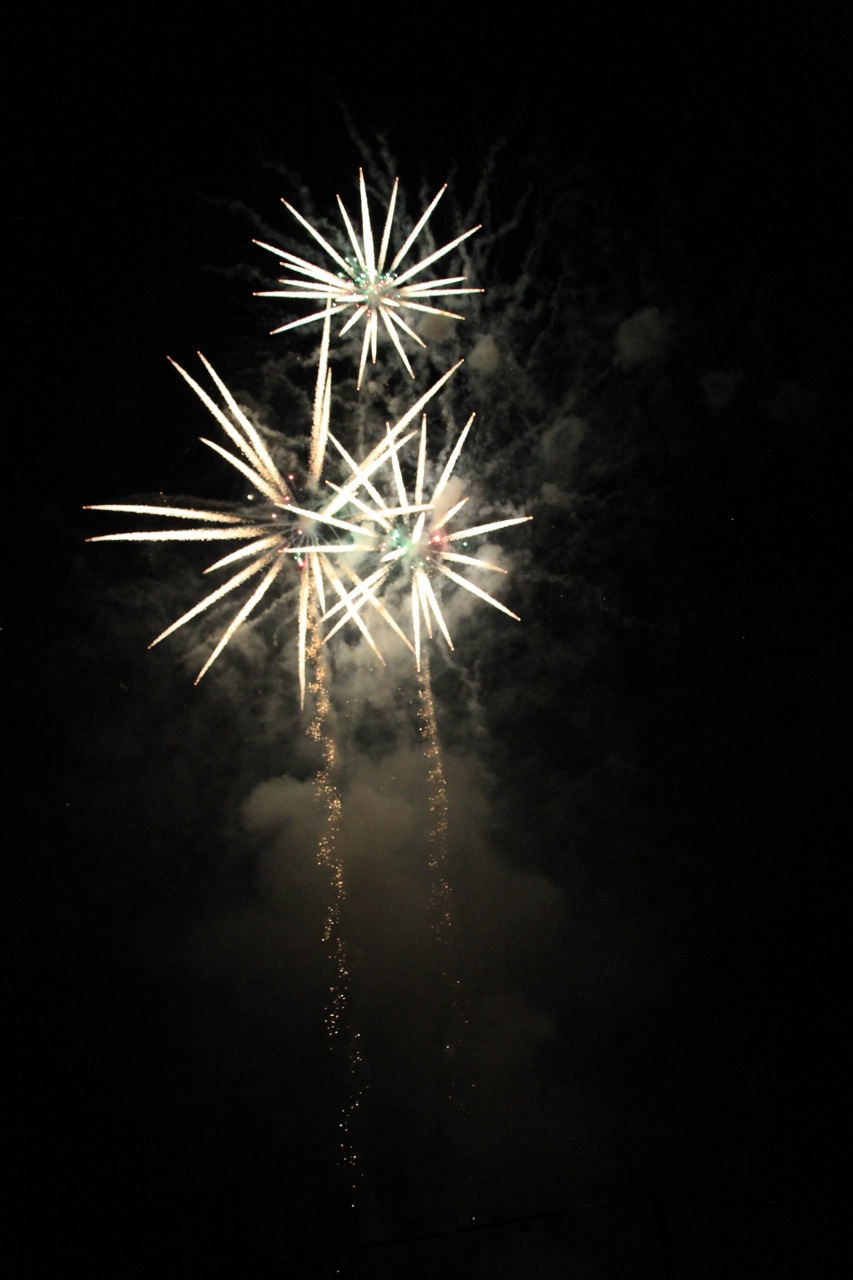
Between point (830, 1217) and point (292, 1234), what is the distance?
29.0 m

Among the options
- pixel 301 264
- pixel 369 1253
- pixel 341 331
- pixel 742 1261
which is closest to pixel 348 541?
pixel 341 331

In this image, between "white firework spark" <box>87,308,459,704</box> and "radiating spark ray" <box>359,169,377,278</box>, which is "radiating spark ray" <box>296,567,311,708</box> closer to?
"white firework spark" <box>87,308,459,704</box>

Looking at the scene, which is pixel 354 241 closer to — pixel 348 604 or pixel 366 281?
pixel 366 281

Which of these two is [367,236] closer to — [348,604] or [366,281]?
[366,281]

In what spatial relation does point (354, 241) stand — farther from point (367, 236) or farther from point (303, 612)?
point (303, 612)

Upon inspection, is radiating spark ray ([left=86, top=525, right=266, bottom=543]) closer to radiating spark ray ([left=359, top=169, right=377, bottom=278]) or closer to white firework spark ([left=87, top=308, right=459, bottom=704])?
white firework spark ([left=87, top=308, right=459, bottom=704])

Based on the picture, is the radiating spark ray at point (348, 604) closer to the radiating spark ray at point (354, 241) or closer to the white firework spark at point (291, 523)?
the white firework spark at point (291, 523)

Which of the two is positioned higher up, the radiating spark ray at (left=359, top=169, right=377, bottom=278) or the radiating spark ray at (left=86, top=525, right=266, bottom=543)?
the radiating spark ray at (left=359, top=169, right=377, bottom=278)

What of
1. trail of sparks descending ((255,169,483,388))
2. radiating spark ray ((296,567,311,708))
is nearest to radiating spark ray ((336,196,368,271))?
trail of sparks descending ((255,169,483,388))

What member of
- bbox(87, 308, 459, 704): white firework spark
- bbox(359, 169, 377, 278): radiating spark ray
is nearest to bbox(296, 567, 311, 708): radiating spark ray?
bbox(87, 308, 459, 704): white firework spark

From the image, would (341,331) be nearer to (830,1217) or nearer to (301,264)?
(301,264)

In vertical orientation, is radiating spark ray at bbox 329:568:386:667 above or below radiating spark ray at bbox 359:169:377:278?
below

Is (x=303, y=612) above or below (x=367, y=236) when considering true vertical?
below

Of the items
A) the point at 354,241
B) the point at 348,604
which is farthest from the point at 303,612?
the point at 354,241
